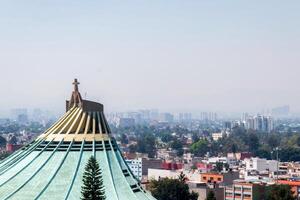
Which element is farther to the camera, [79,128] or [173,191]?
[173,191]

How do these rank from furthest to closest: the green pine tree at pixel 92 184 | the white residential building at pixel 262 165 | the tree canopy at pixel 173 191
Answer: the white residential building at pixel 262 165 → the tree canopy at pixel 173 191 → the green pine tree at pixel 92 184

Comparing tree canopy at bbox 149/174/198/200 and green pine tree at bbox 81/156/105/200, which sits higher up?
green pine tree at bbox 81/156/105/200

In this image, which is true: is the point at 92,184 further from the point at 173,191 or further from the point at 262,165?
the point at 262,165

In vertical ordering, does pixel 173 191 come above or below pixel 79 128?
below

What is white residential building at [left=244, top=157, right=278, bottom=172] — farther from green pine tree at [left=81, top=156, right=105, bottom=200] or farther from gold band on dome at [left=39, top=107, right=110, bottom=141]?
green pine tree at [left=81, top=156, right=105, bottom=200]

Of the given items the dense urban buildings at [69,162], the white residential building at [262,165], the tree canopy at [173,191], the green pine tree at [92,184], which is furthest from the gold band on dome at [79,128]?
the white residential building at [262,165]

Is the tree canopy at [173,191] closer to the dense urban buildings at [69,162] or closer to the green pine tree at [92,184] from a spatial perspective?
the dense urban buildings at [69,162]

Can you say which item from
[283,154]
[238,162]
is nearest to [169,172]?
Answer: [238,162]

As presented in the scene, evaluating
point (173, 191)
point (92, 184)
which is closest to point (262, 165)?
point (173, 191)

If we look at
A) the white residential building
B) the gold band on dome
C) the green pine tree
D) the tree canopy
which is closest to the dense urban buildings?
the gold band on dome

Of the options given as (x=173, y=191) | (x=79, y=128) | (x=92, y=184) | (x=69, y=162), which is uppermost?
(x=79, y=128)

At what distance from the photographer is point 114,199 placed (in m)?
29.0

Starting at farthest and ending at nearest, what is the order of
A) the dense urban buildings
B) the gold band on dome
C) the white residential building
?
the white residential building < the gold band on dome < the dense urban buildings

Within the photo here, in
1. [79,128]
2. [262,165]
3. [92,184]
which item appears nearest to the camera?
[92,184]
